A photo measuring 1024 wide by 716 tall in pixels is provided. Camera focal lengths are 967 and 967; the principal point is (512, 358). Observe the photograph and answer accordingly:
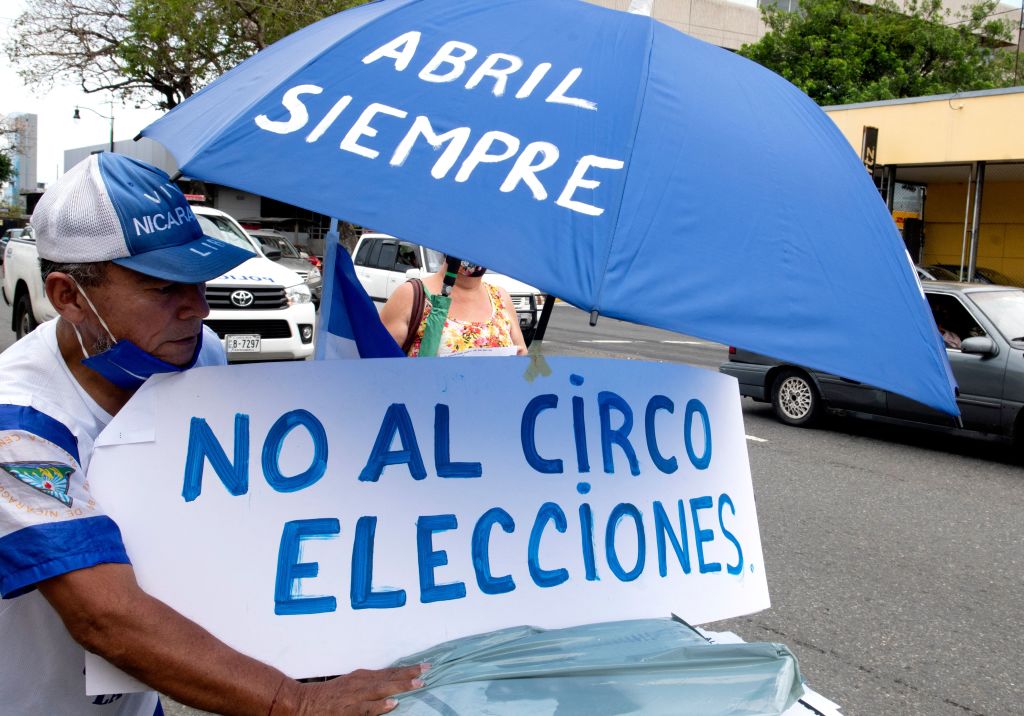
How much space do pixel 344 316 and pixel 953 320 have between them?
28.0ft

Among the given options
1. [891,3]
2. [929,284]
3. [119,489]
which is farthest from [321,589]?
[891,3]

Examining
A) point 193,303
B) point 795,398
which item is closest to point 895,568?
point 795,398

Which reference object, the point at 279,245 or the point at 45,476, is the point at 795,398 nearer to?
the point at 45,476

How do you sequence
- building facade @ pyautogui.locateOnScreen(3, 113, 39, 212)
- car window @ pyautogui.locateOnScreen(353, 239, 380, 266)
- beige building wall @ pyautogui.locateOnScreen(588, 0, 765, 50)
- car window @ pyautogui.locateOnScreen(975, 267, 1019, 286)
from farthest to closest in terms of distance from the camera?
building facade @ pyautogui.locateOnScreen(3, 113, 39, 212)
beige building wall @ pyautogui.locateOnScreen(588, 0, 765, 50)
car window @ pyautogui.locateOnScreen(975, 267, 1019, 286)
car window @ pyautogui.locateOnScreen(353, 239, 380, 266)

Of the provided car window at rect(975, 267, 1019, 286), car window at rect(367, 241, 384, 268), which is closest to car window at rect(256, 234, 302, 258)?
car window at rect(367, 241, 384, 268)

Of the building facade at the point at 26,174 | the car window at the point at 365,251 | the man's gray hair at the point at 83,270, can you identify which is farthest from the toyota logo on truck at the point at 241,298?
the building facade at the point at 26,174

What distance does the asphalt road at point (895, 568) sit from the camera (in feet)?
13.9

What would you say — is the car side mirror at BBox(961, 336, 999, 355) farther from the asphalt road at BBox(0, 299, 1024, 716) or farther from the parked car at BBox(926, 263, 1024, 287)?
the parked car at BBox(926, 263, 1024, 287)

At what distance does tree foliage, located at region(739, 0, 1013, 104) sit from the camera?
99.2 ft

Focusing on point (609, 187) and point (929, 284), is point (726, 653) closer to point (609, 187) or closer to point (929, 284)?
point (609, 187)

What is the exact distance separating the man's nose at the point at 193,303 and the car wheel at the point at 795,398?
30.9 feet

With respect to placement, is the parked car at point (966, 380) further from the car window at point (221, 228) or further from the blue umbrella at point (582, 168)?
the blue umbrella at point (582, 168)

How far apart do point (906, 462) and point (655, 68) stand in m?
7.93

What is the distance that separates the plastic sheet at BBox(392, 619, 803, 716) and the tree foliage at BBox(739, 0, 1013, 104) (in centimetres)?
3075
